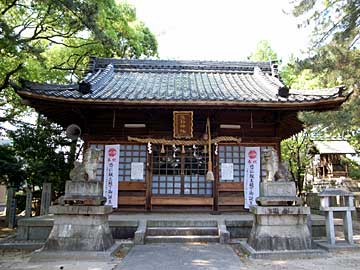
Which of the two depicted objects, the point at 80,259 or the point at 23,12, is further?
the point at 23,12

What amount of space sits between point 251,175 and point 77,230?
6248 millimetres

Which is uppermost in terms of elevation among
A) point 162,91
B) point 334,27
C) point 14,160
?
point 334,27

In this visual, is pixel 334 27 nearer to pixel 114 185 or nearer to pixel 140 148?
pixel 140 148

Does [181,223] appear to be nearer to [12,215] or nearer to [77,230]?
[77,230]

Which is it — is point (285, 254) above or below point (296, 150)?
below

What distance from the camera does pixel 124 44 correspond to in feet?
70.2

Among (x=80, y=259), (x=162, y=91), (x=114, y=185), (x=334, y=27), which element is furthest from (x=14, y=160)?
(x=334, y=27)

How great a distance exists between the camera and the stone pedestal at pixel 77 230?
6637mm

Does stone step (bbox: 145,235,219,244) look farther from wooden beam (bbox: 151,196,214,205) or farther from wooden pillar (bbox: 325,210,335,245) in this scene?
wooden pillar (bbox: 325,210,335,245)

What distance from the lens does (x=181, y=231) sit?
26.6 ft

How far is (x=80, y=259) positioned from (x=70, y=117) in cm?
621

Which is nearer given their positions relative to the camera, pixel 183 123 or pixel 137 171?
pixel 183 123

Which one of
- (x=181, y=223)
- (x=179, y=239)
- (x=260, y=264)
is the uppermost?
(x=181, y=223)

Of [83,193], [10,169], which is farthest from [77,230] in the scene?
[10,169]
